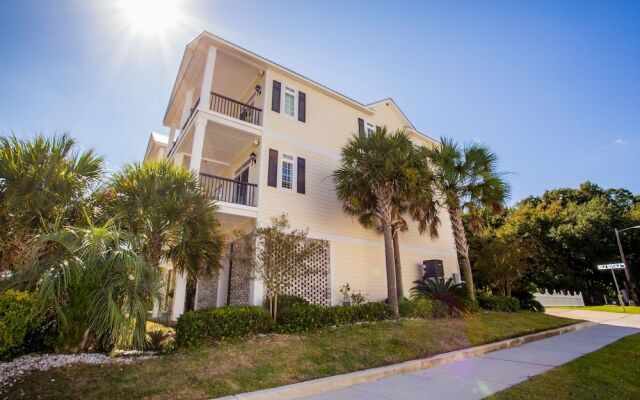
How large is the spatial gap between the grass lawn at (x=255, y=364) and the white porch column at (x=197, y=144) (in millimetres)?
6148

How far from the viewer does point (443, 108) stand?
1341 cm

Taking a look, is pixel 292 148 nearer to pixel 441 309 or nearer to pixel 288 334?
pixel 288 334

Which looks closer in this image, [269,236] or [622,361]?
[622,361]

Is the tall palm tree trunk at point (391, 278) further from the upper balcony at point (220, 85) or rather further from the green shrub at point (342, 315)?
the upper balcony at point (220, 85)

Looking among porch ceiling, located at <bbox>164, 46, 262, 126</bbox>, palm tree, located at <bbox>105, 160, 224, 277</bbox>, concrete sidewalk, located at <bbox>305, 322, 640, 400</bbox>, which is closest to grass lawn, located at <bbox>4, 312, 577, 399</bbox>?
concrete sidewalk, located at <bbox>305, 322, 640, 400</bbox>

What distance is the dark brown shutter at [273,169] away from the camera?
40.7ft

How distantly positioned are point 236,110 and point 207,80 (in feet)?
7.72

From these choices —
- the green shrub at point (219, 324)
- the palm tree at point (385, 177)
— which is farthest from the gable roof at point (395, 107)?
the green shrub at point (219, 324)

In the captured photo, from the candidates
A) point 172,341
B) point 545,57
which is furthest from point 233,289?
point 545,57

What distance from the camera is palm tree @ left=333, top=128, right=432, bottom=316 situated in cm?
1205

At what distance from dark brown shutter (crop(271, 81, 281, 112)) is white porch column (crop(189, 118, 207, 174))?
3354mm

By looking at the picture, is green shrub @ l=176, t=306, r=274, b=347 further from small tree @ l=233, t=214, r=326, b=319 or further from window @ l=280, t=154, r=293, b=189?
window @ l=280, t=154, r=293, b=189

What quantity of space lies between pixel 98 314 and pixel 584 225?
36.9m

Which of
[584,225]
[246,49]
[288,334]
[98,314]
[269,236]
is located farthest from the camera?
[584,225]
